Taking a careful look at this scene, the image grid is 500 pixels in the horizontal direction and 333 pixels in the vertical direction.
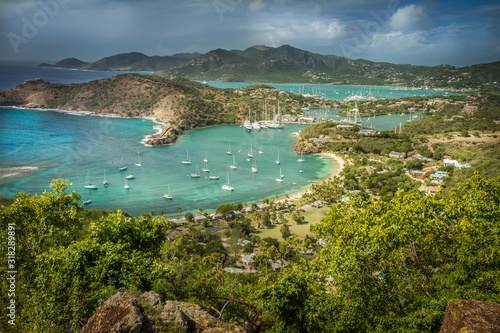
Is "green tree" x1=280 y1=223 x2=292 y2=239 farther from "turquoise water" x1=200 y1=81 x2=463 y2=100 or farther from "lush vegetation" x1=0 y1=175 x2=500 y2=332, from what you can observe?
"turquoise water" x1=200 y1=81 x2=463 y2=100

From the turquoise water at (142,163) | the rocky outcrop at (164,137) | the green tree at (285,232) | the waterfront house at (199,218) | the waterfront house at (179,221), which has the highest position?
the rocky outcrop at (164,137)

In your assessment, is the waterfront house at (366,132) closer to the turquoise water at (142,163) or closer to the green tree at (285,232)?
the turquoise water at (142,163)

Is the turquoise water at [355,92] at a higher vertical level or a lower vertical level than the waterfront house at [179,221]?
higher

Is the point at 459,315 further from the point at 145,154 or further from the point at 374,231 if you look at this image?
the point at 145,154

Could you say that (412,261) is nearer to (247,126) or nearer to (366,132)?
(366,132)

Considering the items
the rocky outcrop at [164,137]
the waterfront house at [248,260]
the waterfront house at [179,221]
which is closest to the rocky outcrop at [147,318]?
the waterfront house at [248,260]

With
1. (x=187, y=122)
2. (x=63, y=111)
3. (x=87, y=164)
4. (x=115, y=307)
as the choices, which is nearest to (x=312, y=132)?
(x=187, y=122)

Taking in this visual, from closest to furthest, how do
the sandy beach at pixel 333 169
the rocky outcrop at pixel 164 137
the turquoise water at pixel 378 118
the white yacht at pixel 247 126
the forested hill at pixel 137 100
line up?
1. the sandy beach at pixel 333 169
2. the rocky outcrop at pixel 164 137
3. the turquoise water at pixel 378 118
4. the white yacht at pixel 247 126
5. the forested hill at pixel 137 100
